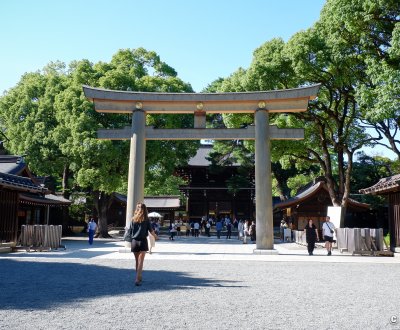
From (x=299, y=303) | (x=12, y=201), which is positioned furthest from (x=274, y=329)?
(x=12, y=201)

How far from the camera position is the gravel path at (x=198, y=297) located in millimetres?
4898

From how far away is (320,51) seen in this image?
733 inches

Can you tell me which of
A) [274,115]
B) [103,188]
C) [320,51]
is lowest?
[103,188]

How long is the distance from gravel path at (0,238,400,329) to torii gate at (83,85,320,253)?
16.9 feet

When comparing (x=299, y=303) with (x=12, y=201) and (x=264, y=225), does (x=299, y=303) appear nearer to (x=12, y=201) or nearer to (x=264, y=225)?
(x=264, y=225)

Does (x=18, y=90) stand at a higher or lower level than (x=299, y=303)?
higher

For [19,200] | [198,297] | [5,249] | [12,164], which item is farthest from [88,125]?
[198,297]

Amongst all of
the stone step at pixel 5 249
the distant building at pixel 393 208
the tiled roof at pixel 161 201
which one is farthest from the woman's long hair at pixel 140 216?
the tiled roof at pixel 161 201

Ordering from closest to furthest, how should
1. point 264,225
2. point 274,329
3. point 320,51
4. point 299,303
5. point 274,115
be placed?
point 274,329 < point 299,303 < point 264,225 < point 320,51 < point 274,115

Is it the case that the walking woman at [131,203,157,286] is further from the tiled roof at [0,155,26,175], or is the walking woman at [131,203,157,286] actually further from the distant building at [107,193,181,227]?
the distant building at [107,193,181,227]

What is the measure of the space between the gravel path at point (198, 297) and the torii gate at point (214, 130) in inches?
203

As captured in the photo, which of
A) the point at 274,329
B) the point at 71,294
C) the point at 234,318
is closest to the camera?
the point at 274,329

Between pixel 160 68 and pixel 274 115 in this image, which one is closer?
pixel 274 115

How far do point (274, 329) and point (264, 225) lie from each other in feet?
36.2
